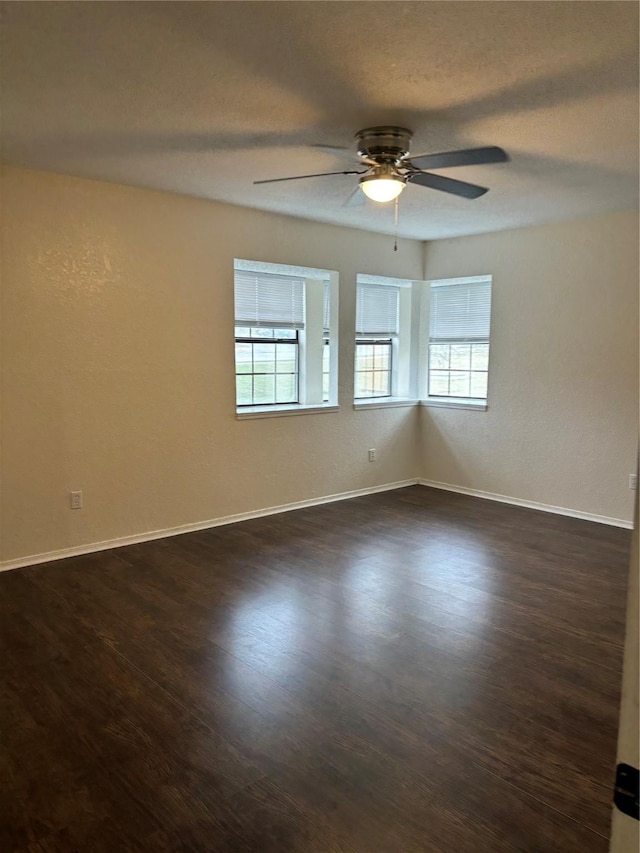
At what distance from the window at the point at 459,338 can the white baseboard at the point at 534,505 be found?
2.96 ft

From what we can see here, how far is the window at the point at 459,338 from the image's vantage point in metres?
5.81

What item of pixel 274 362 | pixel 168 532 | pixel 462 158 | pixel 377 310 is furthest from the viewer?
pixel 377 310

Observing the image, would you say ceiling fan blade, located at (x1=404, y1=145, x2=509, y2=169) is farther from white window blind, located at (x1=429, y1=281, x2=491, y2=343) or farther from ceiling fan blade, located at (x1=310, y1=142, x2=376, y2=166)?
white window blind, located at (x1=429, y1=281, x2=491, y2=343)

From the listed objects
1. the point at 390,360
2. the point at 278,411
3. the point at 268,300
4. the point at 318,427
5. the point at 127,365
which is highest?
the point at 268,300

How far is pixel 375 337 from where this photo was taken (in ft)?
20.1

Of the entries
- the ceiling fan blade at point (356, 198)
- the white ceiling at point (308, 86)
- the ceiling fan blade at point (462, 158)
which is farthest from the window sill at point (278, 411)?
the ceiling fan blade at point (462, 158)

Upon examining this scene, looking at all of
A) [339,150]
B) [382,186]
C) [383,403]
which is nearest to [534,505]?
[383,403]

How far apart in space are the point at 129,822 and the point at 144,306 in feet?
10.6

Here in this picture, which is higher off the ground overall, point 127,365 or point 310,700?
point 127,365

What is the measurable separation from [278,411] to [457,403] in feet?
6.30

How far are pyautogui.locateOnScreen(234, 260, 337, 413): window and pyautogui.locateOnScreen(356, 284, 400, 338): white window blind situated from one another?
490mm

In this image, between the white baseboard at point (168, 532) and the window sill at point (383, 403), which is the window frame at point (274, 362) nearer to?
the window sill at point (383, 403)

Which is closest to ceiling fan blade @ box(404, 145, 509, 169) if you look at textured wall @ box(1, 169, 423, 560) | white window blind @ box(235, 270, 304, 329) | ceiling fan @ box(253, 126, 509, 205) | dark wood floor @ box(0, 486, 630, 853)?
ceiling fan @ box(253, 126, 509, 205)

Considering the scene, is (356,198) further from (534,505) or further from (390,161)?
(534,505)
